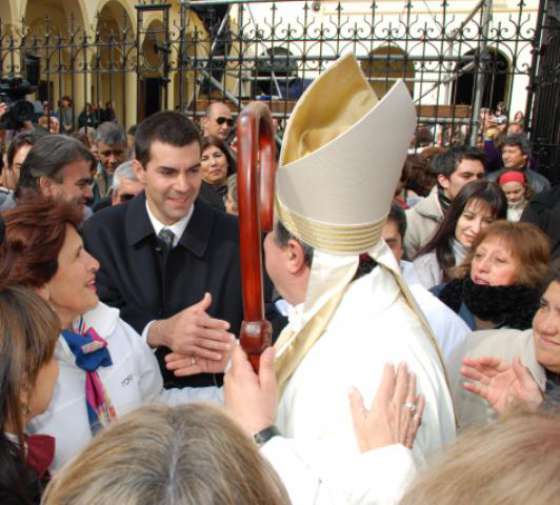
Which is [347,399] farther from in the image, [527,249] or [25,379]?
[527,249]

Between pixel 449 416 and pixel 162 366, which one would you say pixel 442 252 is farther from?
pixel 449 416

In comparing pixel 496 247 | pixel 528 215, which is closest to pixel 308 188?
pixel 496 247

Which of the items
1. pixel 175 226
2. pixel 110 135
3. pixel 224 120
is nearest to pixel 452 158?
pixel 224 120

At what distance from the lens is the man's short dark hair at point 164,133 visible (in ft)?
10.3

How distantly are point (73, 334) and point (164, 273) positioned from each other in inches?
30.8

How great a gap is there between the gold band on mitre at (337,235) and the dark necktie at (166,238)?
1384 millimetres

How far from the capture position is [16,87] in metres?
4.98

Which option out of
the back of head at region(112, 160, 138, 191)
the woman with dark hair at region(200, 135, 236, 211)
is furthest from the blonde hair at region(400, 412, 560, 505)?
the woman with dark hair at region(200, 135, 236, 211)

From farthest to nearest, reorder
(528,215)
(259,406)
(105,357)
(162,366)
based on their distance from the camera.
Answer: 1. (528,215)
2. (162,366)
3. (105,357)
4. (259,406)

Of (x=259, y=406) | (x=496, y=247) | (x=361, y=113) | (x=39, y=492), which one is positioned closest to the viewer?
(x=259, y=406)

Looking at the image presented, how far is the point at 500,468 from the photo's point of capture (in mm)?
812

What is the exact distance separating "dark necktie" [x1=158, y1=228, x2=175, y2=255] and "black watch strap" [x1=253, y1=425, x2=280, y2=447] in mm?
1602

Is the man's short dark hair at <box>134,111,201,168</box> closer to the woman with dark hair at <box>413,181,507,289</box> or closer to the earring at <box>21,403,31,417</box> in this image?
the woman with dark hair at <box>413,181,507,289</box>

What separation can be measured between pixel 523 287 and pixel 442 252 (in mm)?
1089
